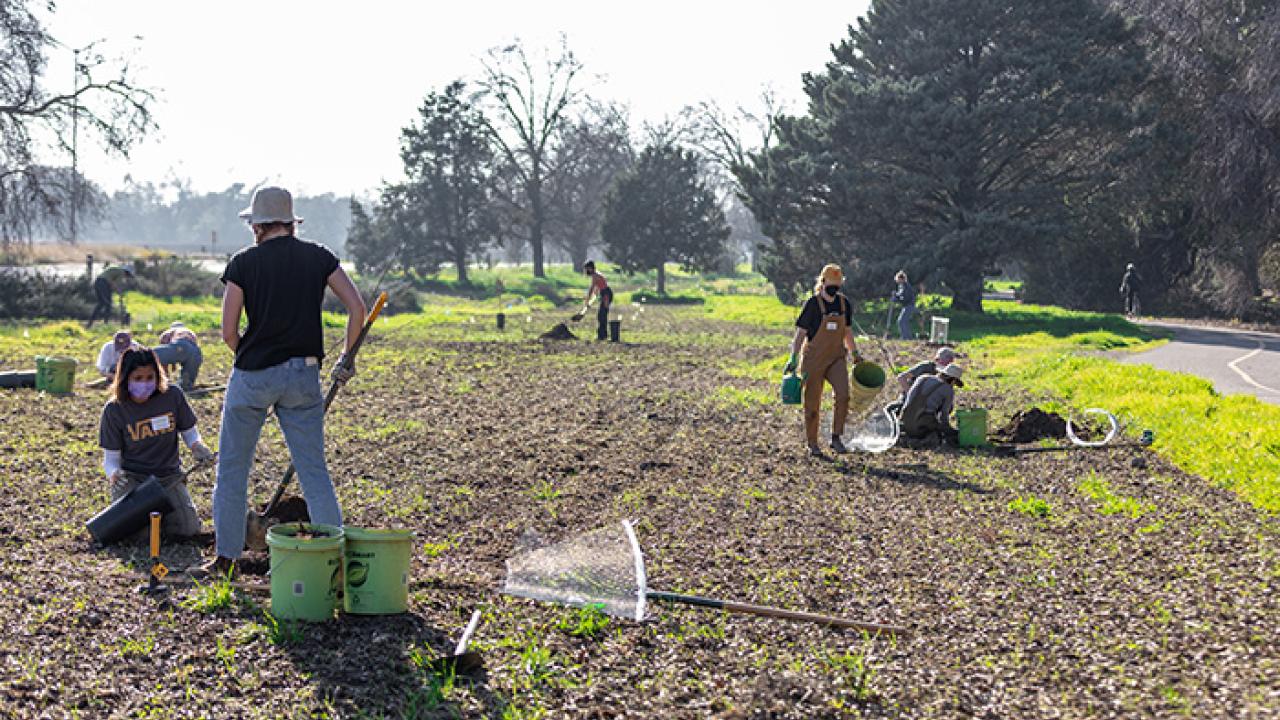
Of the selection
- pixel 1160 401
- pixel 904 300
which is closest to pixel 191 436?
pixel 1160 401

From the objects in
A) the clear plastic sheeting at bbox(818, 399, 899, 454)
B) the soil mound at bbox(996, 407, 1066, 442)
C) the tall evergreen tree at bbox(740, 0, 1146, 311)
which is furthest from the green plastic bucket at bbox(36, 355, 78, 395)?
the tall evergreen tree at bbox(740, 0, 1146, 311)

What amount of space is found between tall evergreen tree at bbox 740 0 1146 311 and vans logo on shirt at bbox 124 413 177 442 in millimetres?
28410

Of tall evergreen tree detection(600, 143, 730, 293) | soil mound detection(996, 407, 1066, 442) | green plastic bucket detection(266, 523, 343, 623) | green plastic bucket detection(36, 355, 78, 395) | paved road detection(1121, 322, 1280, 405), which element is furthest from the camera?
tall evergreen tree detection(600, 143, 730, 293)

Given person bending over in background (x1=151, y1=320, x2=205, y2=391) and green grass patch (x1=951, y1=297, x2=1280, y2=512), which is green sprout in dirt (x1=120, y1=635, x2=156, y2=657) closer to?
green grass patch (x1=951, y1=297, x2=1280, y2=512)

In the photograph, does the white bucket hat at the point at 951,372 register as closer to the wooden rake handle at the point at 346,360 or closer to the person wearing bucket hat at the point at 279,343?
the wooden rake handle at the point at 346,360

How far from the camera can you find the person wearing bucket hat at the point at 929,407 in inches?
499

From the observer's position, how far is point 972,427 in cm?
1261

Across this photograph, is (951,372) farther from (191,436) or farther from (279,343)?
(279,343)

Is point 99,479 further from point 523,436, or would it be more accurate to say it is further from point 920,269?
point 920,269

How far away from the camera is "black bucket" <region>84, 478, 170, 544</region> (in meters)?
7.60

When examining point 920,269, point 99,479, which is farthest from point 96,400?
point 920,269

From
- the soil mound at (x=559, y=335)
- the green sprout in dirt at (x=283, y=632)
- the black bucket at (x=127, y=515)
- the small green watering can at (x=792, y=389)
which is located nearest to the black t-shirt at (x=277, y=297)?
the green sprout in dirt at (x=283, y=632)

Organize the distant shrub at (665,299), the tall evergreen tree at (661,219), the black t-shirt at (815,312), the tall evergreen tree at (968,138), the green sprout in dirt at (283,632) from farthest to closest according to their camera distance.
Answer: the tall evergreen tree at (661,219) < the distant shrub at (665,299) < the tall evergreen tree at (968,138) < the black t-shirt at (815,312) < the green sprout in dirt at (283,632)

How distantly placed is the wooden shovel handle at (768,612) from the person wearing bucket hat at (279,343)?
2.08 m
